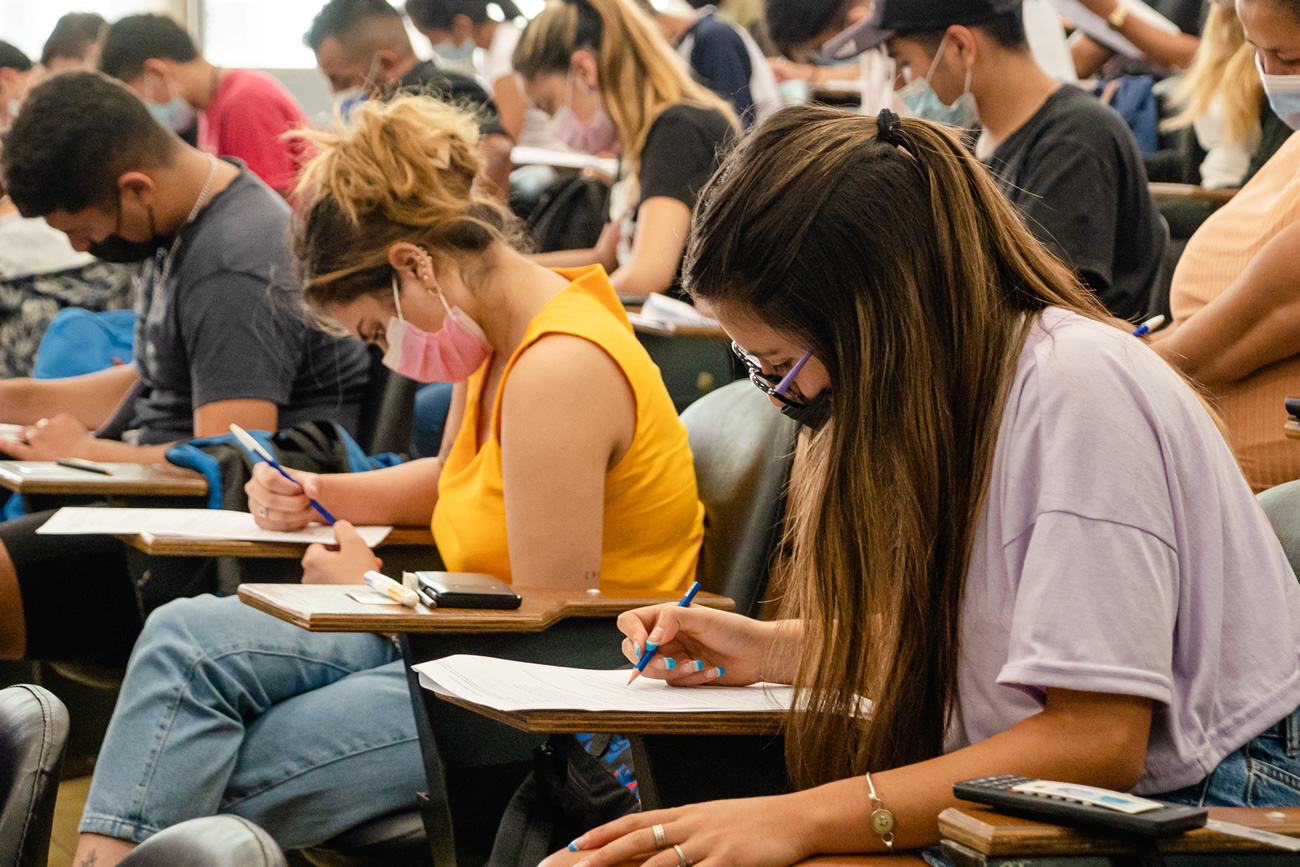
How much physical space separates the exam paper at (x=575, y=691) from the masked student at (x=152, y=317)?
1463 mm

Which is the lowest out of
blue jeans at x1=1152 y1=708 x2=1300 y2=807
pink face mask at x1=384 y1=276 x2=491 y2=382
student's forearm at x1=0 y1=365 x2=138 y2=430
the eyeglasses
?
student's forearm at x1=0 y1=365 x2=138 y2=430

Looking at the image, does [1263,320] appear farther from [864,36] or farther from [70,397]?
[70,397]

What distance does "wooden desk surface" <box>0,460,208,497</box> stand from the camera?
91.5 inches

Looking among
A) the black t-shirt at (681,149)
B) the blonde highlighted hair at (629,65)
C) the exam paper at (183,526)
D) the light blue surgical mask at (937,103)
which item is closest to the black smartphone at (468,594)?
the exam paper at (183,526)

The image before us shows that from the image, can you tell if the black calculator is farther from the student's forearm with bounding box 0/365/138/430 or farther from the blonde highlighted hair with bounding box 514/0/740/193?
the student's forearm with bounding box 0/365/138/430

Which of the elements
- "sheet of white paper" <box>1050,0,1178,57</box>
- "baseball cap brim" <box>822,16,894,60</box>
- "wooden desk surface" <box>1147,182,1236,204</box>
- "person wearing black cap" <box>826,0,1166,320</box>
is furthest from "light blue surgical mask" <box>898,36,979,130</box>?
"sheet of white paper" <box>1050,0,1178,57</box>

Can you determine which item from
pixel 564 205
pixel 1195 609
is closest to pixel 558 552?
pixel 1195 609

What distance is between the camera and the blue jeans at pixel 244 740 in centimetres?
166

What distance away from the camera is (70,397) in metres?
3.38

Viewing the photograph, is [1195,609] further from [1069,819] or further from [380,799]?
[380,799]

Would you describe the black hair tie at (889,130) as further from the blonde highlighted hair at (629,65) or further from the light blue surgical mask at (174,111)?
the light blue surgical mask at (174,111)

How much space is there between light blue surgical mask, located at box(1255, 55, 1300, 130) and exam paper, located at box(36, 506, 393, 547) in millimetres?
1520

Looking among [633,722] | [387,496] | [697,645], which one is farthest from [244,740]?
[633,722]

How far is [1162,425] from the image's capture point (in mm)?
996
